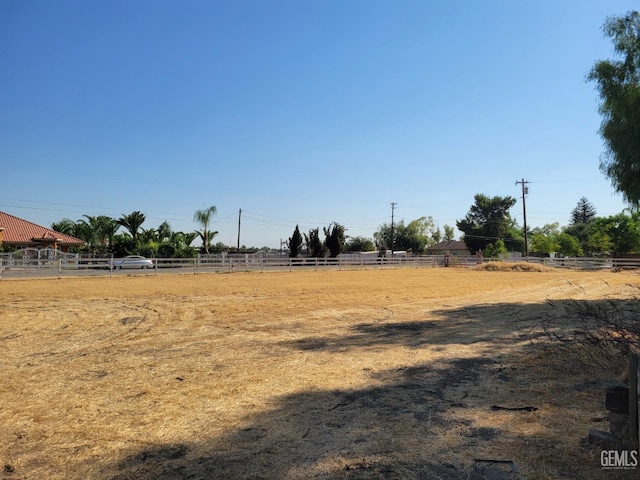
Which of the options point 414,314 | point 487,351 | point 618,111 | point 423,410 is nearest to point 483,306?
point 414,314

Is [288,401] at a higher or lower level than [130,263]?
lower

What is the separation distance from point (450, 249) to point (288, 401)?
9524cm

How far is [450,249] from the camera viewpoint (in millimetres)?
95000

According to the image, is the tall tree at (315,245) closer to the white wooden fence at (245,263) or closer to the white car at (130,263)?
the white wooden fence at (245,263)

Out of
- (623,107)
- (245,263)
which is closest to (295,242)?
(245,263)

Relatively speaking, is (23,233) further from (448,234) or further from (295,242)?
(448,234)

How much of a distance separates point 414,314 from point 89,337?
759 cm

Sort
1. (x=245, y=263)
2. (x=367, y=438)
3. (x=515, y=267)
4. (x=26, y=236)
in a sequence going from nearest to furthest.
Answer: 1. (x=367, y=438)
2. (x=245, y=263)
3. (x=515, y=267)
4. (x=26, y=236)

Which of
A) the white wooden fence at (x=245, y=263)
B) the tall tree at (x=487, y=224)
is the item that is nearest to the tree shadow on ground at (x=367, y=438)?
the white wooden fence at (x=245, y=263)

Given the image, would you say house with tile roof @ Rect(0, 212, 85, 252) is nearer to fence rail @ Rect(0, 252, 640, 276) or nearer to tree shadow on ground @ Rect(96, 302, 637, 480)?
fence rail @ Rect(0, 252, 640, 276)

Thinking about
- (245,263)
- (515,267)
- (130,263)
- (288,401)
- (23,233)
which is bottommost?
(288,401)

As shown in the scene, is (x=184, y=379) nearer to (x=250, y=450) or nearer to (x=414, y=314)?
(x=250, y=450)

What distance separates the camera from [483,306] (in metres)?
12.8

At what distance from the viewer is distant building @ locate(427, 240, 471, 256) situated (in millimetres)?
93438
